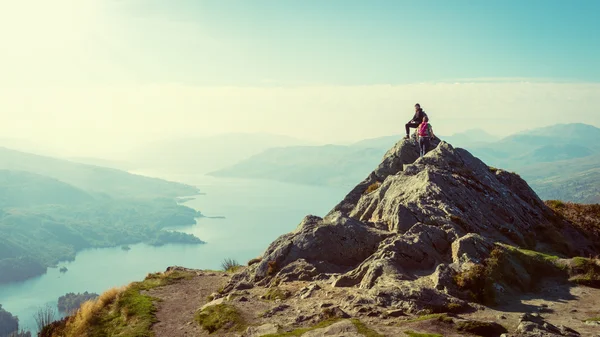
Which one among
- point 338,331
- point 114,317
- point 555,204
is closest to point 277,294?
point 338,331

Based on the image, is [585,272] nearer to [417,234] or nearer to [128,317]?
[417,234]

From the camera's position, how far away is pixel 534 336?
15438mm

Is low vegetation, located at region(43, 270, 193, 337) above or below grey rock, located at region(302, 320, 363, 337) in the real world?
below

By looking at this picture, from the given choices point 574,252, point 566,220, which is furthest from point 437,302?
point 566,220

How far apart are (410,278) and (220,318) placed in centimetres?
1138

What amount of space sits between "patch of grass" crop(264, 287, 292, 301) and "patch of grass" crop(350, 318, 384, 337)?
7.68 metres

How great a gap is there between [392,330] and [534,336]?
209 inches

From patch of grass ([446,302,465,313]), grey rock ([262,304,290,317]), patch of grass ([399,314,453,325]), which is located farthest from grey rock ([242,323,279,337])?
patch of grass ([446,302,465,313])

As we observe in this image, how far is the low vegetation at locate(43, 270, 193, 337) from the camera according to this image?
25.8 metres

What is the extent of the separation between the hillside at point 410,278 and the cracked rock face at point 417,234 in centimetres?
10

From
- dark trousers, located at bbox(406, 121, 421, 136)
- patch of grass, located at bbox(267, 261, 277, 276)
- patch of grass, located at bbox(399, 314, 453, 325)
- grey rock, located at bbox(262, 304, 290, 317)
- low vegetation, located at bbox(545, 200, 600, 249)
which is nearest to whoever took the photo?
patch of grass, located at bbox(399, 314, 453, 325)

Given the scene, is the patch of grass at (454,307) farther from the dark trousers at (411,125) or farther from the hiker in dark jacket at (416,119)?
the dark trousers at (411,125)

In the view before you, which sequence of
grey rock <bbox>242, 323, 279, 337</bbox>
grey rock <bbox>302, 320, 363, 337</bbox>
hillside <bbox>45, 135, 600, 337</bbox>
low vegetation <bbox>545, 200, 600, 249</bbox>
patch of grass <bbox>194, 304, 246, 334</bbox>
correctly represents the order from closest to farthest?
grey rock <bbox>302, 320, 363, 337</bbox>, hillside <bbox>45, 135, 600, 337</bbox>, grey rock <bbox>242, 323, 279, 337</bbox>, patch of grass <bbox>194, 304, 246, 334</bbox>, low vegetation <bbox>545, 200, 600, 249</bbox>

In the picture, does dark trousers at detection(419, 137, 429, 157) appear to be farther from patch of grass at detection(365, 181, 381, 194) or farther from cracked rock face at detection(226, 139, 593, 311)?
patch of grass at detection(365, 181, 381, 194)
